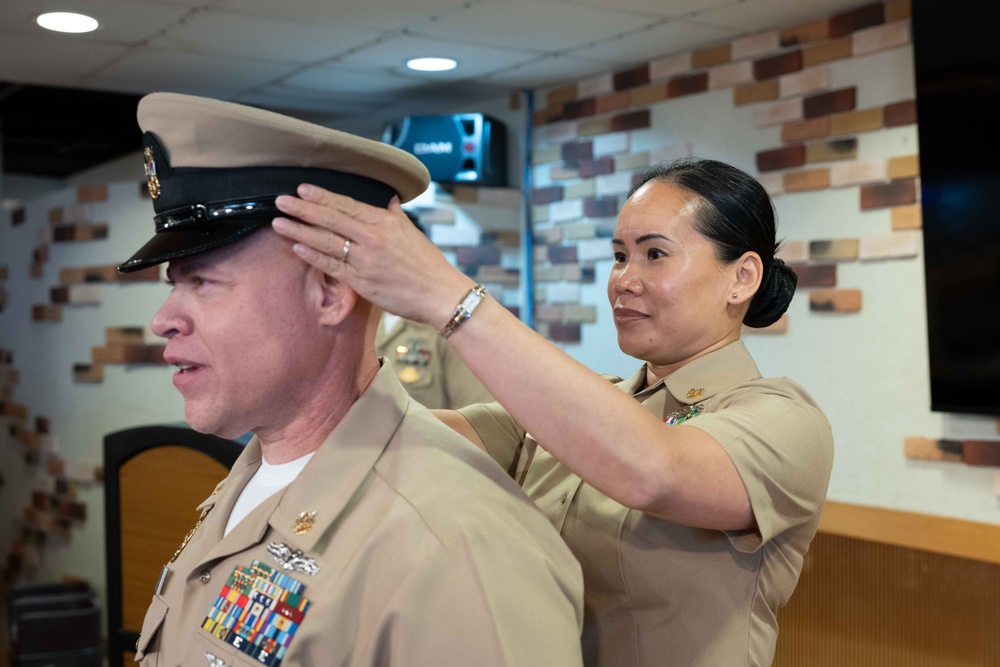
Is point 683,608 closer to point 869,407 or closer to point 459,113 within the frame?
point 869,407

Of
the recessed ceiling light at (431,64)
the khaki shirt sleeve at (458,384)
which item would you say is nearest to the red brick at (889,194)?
the khaki shirt sleeve at (458,384)

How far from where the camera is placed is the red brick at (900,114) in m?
3.48

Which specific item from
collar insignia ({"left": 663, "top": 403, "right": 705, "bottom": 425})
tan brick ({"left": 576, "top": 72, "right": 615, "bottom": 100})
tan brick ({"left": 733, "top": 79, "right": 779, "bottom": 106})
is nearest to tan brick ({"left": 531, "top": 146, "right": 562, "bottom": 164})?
tan brick ({"left": 576, "top": 72, "right": 615, "bottom": 100})

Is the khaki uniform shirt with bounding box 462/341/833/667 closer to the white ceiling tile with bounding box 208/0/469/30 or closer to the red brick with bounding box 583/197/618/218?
the white ceiling tile with bounding box 208/0/469/30

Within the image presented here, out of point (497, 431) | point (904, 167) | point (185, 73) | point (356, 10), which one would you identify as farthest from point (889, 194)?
point (185, 73)

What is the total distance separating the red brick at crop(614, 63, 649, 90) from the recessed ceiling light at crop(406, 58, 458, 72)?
770mm

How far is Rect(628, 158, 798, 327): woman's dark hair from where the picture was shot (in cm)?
162

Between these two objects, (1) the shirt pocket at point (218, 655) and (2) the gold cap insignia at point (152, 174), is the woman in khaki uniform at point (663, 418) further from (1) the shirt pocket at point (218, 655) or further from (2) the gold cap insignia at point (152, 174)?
(1) the shirt pocket at point (218, 655)

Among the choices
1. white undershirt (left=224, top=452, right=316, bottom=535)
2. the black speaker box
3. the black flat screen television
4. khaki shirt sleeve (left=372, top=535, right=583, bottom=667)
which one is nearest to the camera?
khaki shirt sleeve (left=372, top=535, right=583, bottom=667)

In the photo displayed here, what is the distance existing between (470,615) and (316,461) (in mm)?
282

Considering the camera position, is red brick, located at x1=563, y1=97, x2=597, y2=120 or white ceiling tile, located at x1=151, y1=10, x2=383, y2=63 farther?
red brick, located at x1=563, y1=97, x2=597, y2=120

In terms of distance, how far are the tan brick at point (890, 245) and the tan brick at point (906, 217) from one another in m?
0.02

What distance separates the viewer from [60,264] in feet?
16.4

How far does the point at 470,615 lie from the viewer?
1.01 m
